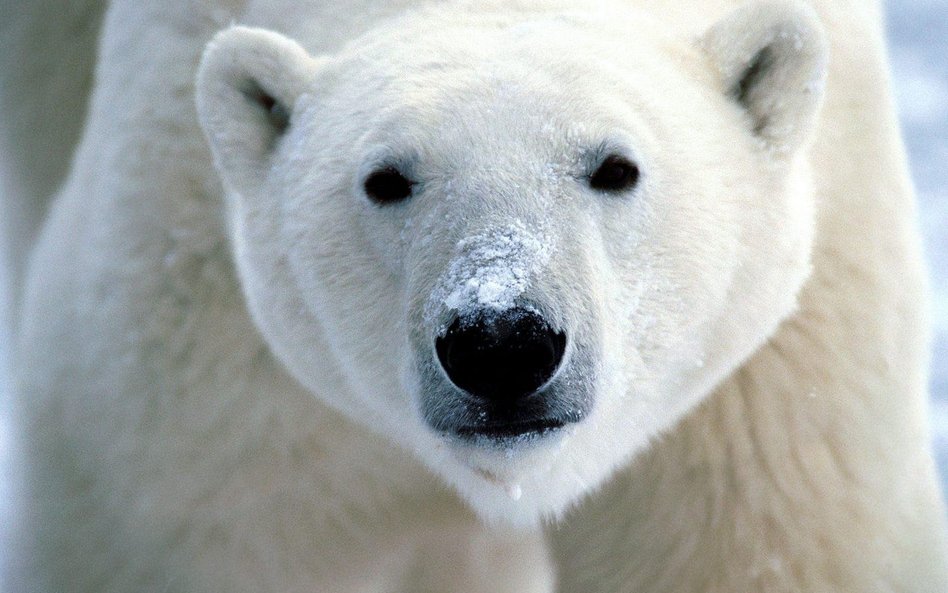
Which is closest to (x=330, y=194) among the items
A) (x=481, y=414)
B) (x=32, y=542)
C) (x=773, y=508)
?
(x=481, y=414)

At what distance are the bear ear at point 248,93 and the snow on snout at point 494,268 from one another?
0.69 meters

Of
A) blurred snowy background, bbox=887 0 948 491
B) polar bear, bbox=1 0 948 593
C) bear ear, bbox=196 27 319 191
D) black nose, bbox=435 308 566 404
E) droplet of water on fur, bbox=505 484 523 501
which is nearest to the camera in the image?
black nose, bbox=435 308 566 404

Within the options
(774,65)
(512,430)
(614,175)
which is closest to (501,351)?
(512,430)

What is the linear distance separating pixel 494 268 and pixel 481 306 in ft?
0.29

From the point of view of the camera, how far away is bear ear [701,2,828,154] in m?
2.94

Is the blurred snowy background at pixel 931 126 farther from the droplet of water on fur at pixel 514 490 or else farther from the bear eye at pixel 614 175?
the bear eye at pixel 614 175

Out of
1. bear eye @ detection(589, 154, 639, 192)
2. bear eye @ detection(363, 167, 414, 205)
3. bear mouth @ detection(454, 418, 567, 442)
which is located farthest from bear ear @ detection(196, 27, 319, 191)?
bear mouth @ detection(454, 418, 567, 442)

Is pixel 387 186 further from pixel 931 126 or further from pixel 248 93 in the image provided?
pixel 931 126

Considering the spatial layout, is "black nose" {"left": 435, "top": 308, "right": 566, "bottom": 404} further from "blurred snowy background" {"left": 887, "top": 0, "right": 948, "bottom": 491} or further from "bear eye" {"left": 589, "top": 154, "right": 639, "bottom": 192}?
"blurred snowy background" {"left": 887, "top": 0, "right": 948, "bottom": 491}

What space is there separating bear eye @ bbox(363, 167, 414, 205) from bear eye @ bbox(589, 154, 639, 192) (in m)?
0.33

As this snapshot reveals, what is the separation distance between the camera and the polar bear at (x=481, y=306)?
267 centimetres

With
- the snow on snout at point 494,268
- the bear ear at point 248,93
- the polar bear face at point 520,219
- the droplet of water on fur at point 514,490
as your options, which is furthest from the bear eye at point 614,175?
the bear ear at point 248,93

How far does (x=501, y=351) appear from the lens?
2.38m

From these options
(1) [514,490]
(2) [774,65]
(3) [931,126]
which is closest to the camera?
(1) [514,490]
